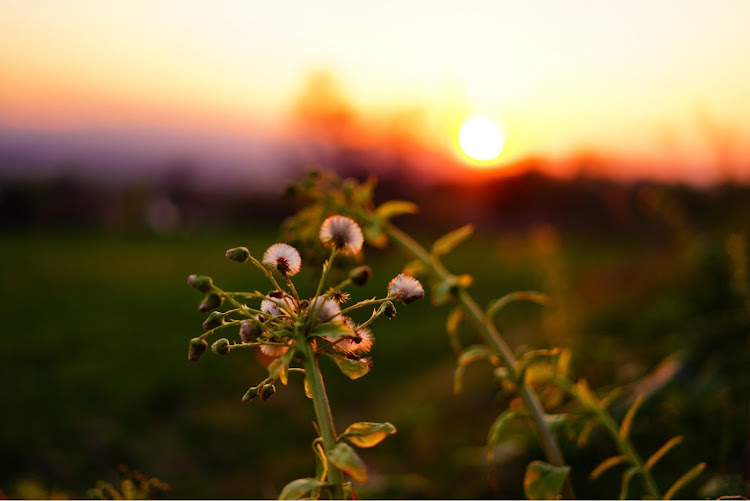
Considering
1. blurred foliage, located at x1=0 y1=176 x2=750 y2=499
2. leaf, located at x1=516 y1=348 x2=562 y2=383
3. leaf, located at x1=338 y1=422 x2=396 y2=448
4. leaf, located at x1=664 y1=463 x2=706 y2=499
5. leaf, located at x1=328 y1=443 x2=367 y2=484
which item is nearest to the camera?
leaf, located at x1=328 y1=443 x2=367 y2=484

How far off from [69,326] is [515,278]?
5312 mm

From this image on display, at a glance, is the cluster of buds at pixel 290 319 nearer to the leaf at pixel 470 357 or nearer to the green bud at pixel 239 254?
the green bud at pixel 239 254

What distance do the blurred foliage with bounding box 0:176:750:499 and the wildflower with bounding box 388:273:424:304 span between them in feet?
1.84

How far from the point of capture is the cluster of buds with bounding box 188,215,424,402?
0.70m

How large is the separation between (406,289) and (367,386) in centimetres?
482

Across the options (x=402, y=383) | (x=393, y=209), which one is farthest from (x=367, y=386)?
(x=393, y=209)

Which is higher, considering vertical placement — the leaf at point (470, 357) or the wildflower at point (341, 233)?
the wildflower at point (341, 233)

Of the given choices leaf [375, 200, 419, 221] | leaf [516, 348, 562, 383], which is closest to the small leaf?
leaf [516, 348, 562, 383]

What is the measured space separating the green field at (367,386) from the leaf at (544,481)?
0.27 metres

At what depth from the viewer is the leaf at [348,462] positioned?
0.63 m

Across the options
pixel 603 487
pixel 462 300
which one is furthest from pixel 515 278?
pixel 462 300

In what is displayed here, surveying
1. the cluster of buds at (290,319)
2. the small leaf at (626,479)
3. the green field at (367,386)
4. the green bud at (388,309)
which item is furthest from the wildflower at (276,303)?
the small leaf at (626,479)

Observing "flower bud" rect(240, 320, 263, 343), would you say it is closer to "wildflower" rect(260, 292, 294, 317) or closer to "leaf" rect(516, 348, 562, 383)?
"wildflower" rect(260, 292, 294, 317)

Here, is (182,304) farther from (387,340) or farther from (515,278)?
(515,278)
